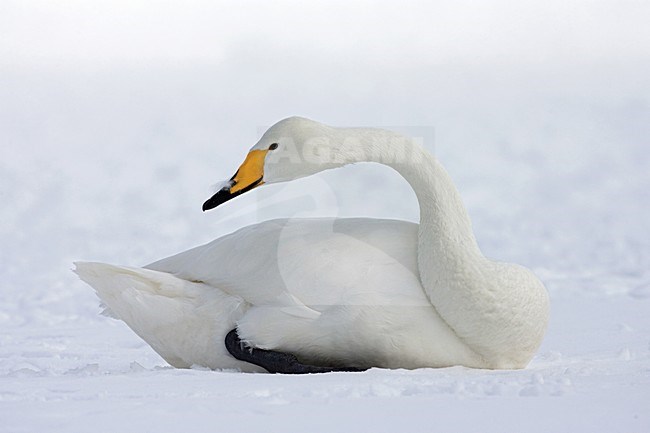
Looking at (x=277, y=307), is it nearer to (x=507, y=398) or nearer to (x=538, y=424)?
(x=507, y=398)

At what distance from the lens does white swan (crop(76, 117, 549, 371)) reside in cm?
528

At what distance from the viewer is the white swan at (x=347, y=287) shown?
5277 millimetres

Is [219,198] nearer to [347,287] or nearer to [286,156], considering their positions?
[286,156]

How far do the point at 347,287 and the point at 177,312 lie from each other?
0.95 meters

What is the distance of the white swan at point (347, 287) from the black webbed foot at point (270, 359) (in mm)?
44

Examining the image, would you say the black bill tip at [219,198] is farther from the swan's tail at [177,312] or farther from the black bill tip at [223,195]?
the swan's tail at [177,312]

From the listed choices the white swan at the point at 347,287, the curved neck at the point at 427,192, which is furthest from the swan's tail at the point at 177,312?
the curved neck at the point at 427,192

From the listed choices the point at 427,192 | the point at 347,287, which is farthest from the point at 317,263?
the point at 427,192

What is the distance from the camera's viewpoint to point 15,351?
732 cm

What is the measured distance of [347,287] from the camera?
17.3 ft

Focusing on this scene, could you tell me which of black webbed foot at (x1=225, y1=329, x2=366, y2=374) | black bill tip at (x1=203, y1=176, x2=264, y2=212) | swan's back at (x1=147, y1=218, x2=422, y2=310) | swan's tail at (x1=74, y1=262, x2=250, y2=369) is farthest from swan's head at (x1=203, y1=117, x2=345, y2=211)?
black webbed foot at (x1=225, y1=329, x2=366, y2=374)

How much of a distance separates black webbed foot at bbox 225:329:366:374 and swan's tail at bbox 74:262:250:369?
3.5 inches

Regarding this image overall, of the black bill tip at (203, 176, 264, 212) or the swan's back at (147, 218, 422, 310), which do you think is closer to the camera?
the swan's back at (147, 218, 422, 310)

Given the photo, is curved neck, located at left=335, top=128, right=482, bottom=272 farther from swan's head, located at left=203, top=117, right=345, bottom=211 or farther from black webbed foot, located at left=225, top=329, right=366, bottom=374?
black webbed foot, located at left=225, top=329, right=366, bottom=374
